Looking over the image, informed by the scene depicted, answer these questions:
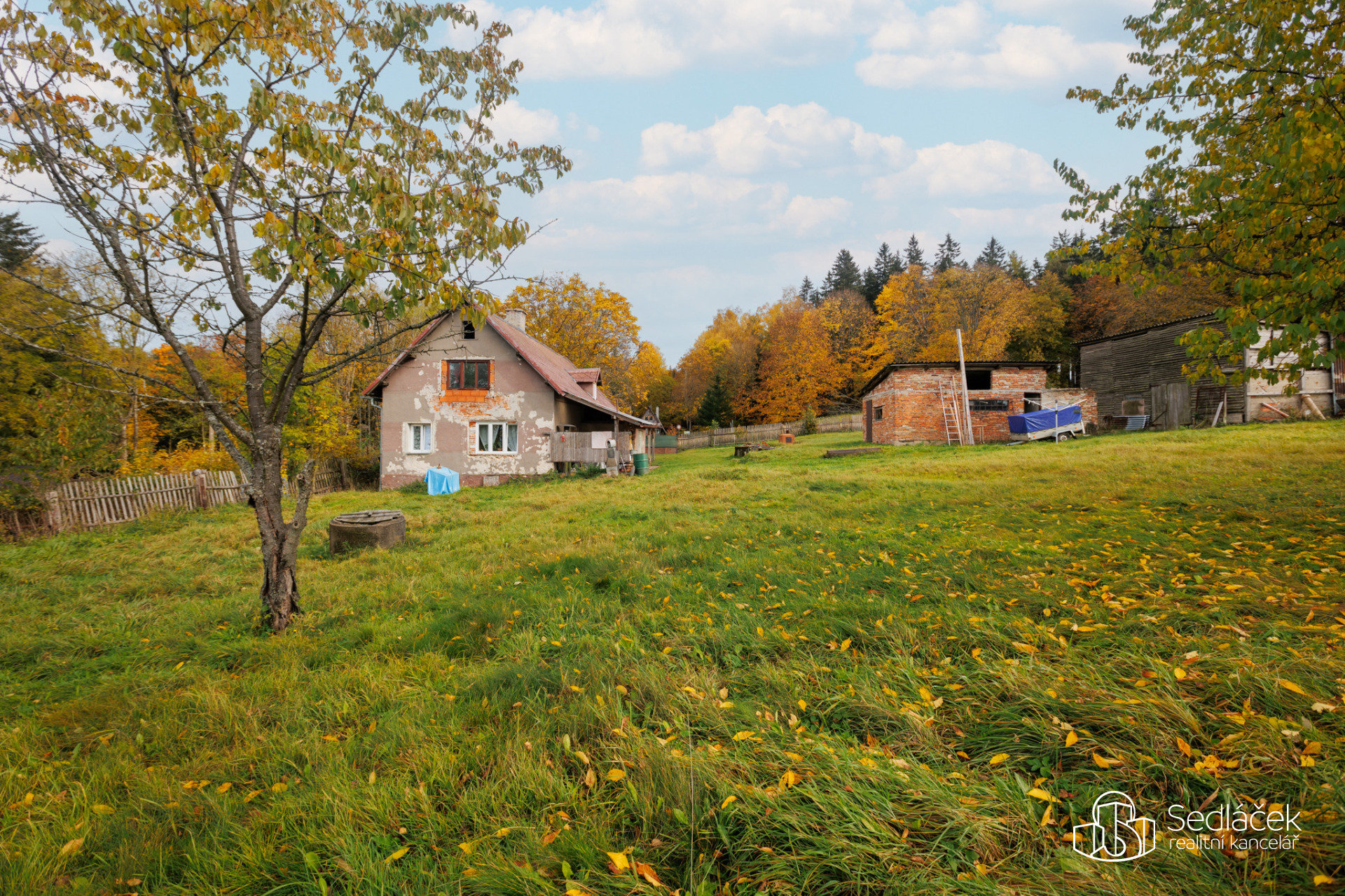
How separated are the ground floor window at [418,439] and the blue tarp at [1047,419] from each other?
80.4 feet

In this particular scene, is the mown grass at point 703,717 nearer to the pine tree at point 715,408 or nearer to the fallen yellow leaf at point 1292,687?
the fallen yellow leaf at point 1292,687

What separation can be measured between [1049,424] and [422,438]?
2567cm

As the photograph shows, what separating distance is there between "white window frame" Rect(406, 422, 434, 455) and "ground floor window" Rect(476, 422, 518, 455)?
1830 mm

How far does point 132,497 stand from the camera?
13.3m

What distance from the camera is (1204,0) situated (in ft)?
22.5

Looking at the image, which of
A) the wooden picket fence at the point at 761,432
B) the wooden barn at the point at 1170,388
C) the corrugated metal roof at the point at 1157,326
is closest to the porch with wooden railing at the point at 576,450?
the wooden picket fence at the point at 761,432

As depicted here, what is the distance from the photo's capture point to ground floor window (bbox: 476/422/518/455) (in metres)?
20.4

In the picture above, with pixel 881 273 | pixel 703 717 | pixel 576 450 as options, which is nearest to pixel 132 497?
pixel 576 450

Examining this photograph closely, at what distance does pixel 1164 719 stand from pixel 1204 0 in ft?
30.9

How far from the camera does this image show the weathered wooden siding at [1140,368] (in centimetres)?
2109

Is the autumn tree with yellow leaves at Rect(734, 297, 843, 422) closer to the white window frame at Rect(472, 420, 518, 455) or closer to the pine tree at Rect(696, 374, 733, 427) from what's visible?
the pine tree at Rect(696, 374, 733, 427)

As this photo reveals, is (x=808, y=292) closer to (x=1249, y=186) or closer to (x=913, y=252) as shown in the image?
(x=913, y=252)

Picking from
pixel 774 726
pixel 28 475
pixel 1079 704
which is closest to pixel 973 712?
pixel 1079 704

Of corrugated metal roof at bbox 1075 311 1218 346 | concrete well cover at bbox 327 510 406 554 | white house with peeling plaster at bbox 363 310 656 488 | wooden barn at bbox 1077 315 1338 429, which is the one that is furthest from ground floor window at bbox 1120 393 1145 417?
concrete well cover at bbox 327 510 406 554
